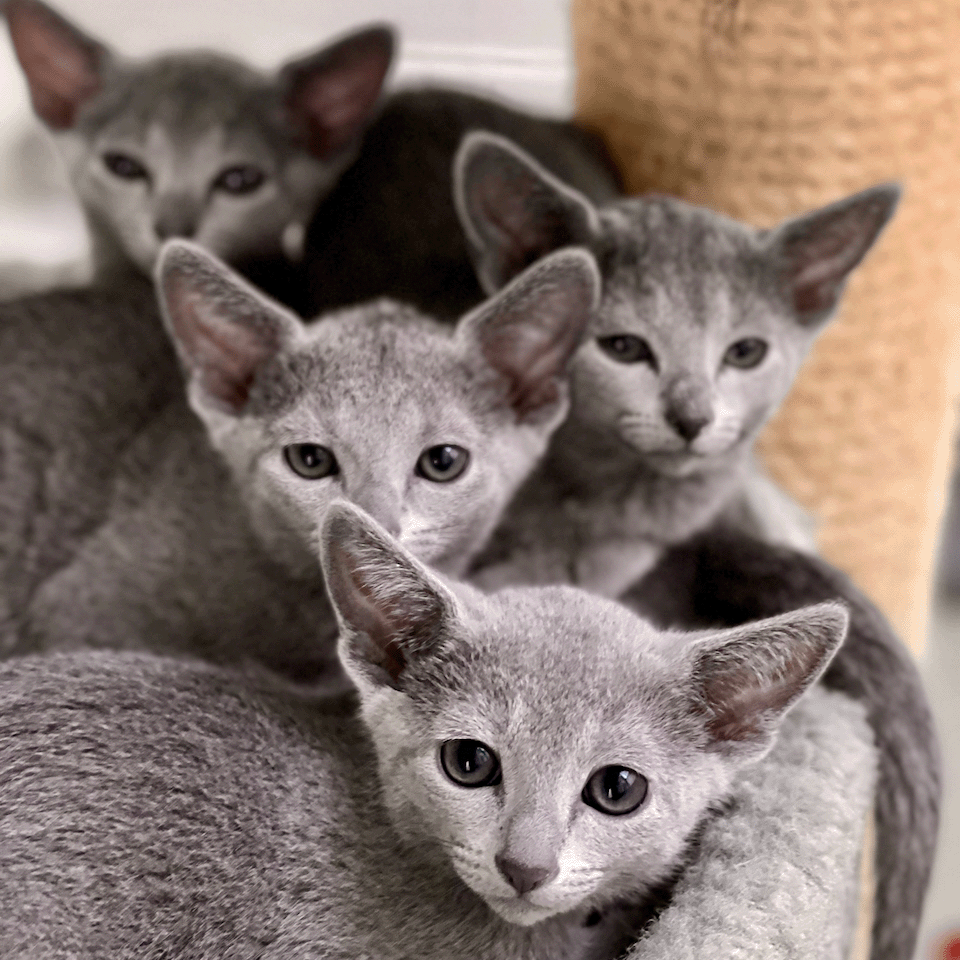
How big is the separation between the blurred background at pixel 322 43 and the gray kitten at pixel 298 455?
95 centimetres

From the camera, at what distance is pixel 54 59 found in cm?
175

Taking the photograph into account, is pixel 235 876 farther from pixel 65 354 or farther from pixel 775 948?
pixel 65 354

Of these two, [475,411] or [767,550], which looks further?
[767,550]

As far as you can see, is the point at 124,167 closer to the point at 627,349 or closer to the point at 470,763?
the point at 627,349

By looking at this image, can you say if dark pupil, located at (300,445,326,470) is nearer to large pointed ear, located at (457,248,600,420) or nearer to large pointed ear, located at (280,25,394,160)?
large pointed ear, located at (457,248,600,420)

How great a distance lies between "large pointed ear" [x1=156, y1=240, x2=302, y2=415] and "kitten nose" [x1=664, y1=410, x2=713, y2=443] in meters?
0.42

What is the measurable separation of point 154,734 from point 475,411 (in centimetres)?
49

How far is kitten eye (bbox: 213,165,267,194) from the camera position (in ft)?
5.60

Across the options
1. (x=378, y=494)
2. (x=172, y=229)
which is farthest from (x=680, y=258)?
(x=172, y=229)

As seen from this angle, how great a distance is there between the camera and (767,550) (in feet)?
4.89

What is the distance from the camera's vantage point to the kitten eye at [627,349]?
1358 millimetres

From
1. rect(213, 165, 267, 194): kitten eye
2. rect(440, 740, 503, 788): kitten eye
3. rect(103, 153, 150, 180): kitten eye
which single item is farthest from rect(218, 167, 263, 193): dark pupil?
rect(440, 740, 503, 788): kitten eye

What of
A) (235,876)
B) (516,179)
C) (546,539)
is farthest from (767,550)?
(235,876)

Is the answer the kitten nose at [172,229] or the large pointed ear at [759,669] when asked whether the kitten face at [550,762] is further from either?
the kitten nose at [172,229]
